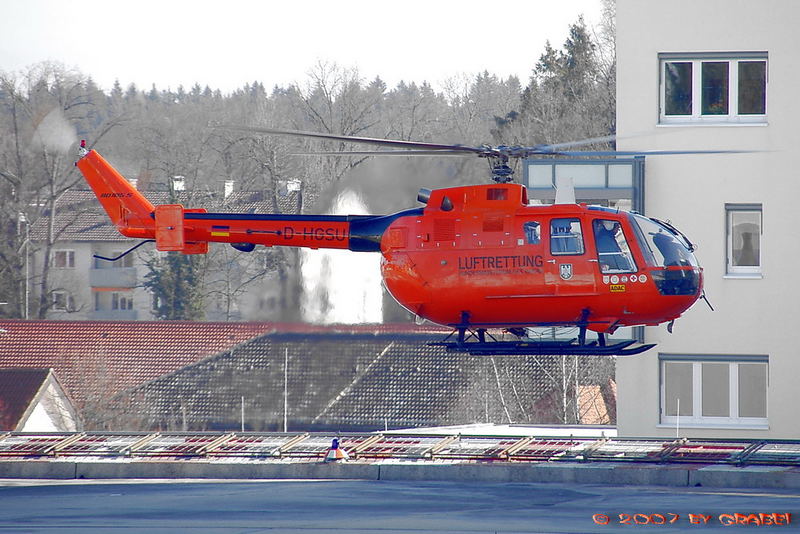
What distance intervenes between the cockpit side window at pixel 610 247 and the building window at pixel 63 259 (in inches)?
1783

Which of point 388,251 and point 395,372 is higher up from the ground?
point 388,251

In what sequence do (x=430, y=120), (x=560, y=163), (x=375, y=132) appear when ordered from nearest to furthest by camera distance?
1. (x=560, y=163)
2. (x=375, y=132)
3. (x=430, y=120)

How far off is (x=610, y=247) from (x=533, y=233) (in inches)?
44.1

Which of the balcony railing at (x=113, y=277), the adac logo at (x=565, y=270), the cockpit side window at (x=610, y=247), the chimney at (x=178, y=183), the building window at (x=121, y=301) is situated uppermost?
the chimney at (x=178, y=183)

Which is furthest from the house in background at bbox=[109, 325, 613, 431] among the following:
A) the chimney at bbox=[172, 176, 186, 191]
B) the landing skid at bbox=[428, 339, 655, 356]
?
the landing skid at bbox=[428, 339, 655, 356]

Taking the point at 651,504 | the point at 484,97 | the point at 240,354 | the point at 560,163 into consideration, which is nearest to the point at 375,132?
the point at 484,97

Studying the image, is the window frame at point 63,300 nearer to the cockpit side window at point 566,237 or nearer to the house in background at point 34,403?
the house in background at point 34,403

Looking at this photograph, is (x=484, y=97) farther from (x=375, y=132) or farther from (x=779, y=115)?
(x=779, y=115)

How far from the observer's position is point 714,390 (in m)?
26.3

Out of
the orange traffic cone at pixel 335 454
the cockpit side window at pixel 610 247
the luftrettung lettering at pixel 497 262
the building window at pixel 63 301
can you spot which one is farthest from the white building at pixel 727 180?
the building window at pixel 63 301

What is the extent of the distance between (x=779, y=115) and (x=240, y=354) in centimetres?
2257

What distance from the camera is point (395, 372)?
42031 mm

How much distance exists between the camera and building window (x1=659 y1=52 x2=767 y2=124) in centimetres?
2575

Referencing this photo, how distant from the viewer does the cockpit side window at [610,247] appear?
17.0m
